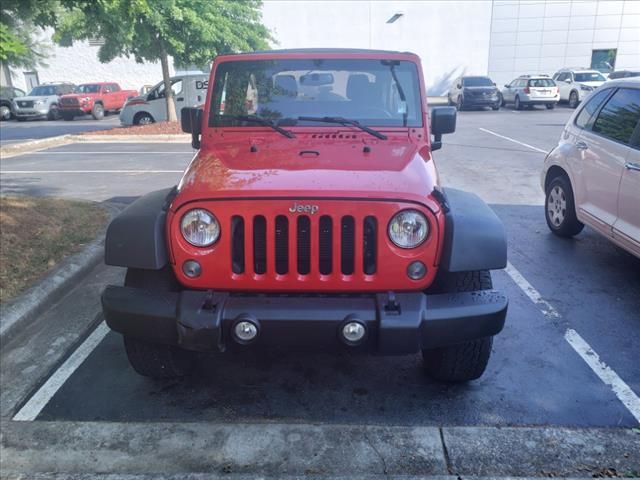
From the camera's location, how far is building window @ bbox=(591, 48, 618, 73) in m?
33.5

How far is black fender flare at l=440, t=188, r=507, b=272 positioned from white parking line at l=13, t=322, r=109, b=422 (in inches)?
100

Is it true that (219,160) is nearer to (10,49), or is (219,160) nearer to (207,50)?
(10,49)

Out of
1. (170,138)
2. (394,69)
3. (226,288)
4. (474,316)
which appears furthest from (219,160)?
(170,138)

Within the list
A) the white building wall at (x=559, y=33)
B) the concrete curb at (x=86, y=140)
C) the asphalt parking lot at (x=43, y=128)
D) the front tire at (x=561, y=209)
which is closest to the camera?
the front tire at (x=561, y=209)

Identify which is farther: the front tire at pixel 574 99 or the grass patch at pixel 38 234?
the front tire at pixel 574 99

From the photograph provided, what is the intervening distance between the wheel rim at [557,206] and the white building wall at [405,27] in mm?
28660

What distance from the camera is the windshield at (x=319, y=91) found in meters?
4.02

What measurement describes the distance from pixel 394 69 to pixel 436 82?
32.5 m

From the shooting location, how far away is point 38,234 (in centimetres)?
600

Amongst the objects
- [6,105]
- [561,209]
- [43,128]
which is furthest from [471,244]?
[6,105]

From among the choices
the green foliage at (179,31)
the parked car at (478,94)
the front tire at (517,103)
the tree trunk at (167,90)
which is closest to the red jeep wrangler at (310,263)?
the green foliage at (179,31)

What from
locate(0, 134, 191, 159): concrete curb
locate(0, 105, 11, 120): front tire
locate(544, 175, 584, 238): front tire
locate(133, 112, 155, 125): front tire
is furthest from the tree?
locate(544, 175, 584, 238): front tire

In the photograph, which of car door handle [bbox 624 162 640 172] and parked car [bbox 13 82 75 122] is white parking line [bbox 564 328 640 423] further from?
parked car [bbox 13 82 75 122]

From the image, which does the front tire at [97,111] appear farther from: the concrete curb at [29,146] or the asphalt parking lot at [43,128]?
the concrete curb at [29,146]
